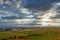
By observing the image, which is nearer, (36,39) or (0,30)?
(36,39)

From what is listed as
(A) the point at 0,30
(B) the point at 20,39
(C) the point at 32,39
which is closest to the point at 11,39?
(B) the point at 20,39

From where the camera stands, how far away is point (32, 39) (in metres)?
39.0

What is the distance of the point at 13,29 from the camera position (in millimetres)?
68500

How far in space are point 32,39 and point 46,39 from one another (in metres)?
3.06

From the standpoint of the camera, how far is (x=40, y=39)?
38875 mm

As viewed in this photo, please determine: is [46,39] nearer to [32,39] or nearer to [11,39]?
[32,39]

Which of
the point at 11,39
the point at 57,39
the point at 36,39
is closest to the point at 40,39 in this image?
the point at 36,39

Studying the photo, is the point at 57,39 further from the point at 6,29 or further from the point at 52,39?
the point at 6,29

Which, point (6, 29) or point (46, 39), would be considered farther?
point (6, 29)

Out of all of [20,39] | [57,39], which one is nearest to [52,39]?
[57,39]

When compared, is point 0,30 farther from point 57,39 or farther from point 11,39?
point 57,39

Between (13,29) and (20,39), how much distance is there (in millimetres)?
28658

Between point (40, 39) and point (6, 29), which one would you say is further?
point (6, 29)

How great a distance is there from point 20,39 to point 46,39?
Answer: 5.94 m
